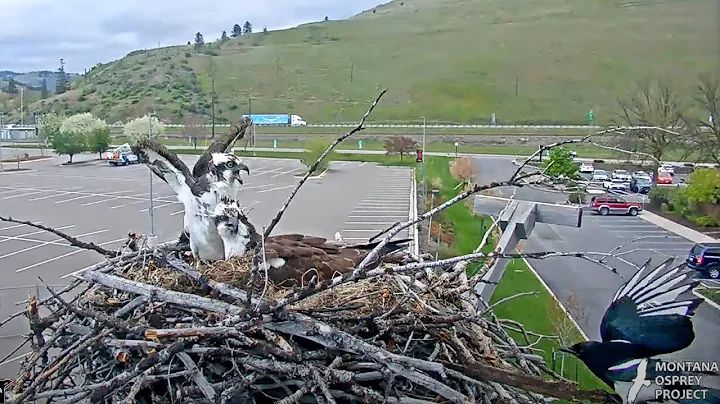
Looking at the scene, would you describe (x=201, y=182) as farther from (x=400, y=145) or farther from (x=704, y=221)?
(x=400, y=145)

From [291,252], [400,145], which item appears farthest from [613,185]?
[400,145]

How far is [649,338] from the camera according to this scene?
2.34m

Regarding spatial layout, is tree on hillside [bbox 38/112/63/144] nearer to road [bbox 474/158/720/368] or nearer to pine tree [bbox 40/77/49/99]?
road [bbox 474/158/720/368]

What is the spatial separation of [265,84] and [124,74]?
12.4 metres

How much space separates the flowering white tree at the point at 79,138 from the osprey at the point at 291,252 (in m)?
19.0

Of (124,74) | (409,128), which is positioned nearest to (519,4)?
(409,128)

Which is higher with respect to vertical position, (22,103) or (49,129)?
(22,103)

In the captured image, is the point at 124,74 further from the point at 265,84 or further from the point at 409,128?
the point at 409,128

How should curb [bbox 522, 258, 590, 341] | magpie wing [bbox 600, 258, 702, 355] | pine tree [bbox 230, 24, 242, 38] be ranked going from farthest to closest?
pine tree [bbox 230, 24, 242, 38], curb [bbox 522, 258, 590, 341], magpie wing [bbox 600, 258, 702, 355]

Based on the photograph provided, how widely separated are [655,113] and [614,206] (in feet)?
10.1

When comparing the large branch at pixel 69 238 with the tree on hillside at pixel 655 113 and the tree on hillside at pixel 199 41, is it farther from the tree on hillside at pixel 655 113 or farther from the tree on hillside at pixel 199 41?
the tree on hillside at pixel 199 41

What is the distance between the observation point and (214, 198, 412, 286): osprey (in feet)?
9.46

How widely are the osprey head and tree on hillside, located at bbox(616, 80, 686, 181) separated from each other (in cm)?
376

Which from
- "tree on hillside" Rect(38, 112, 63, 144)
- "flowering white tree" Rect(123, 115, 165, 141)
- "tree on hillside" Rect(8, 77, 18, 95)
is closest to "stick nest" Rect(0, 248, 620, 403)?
"flowering white tree" Rect(123, 115, 165, 141)
